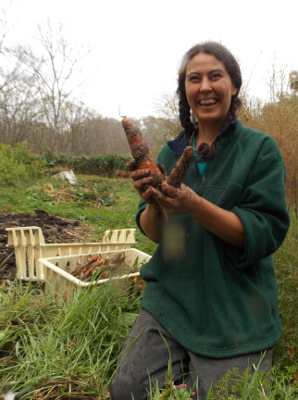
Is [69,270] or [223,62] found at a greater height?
[223,62]

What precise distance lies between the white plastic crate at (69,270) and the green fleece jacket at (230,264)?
1.88 ft

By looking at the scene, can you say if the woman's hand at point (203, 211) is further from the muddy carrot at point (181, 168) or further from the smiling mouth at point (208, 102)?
the smiling mouth at point (208, 102)

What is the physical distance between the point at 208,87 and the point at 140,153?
0.43 meters

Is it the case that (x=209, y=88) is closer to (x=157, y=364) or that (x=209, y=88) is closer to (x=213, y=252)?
(x=213, y=252)

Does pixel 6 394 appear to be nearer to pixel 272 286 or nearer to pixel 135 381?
pixel 135 381

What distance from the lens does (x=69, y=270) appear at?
2.51 m

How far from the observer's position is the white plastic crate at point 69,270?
6.42 feet

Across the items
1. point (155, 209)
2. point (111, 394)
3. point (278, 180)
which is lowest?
point (111, 394)

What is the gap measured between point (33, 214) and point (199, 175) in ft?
12.4

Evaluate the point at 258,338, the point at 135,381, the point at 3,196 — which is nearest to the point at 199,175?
the point at 258,338

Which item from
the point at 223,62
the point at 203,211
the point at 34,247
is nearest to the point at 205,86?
the point at 223,62

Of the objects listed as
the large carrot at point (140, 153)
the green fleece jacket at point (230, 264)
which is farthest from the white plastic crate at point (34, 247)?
the large carrot at point (140, 153)

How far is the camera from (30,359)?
4.58ft

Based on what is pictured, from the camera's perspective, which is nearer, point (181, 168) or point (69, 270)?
point (181, 168)
